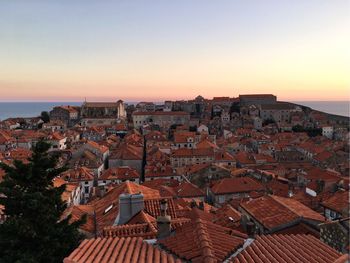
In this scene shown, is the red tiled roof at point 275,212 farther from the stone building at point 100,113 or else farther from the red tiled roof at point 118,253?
the stone building at point 100,113

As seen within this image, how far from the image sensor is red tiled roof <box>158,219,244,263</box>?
5238 millimetres

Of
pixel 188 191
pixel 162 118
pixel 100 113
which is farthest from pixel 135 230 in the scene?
pixel 100 113

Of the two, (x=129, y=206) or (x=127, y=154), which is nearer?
(x=129, y=206)

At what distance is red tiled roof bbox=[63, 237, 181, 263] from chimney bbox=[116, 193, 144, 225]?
449cm

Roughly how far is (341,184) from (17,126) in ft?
272

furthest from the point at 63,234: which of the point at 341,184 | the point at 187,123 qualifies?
the point at 187,123

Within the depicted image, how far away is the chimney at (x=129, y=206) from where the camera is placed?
10.5 m

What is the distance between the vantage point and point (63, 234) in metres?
8.92

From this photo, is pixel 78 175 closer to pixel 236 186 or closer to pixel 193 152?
pixel 236 186

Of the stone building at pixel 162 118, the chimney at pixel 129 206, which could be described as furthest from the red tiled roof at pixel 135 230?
the stone building at pixel 162 118

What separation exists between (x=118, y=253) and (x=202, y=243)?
1.20 m

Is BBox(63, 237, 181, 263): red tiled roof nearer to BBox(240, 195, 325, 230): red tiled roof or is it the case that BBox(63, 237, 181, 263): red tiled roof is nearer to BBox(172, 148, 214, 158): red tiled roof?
BBox(240, 195, 325, 230): red tiled roof

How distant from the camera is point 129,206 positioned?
10578mm

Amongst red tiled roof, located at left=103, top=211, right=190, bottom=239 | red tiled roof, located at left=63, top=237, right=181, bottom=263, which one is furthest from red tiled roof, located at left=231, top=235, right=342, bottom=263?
red tiled roof, located at left=103, top=211, right=190, bottom=239
